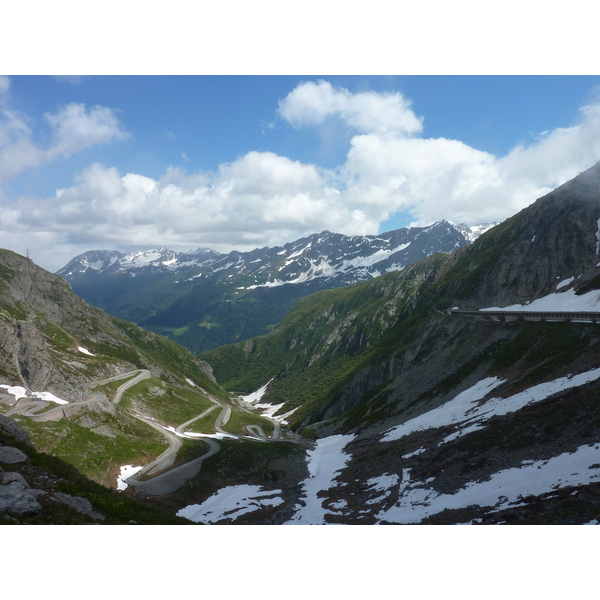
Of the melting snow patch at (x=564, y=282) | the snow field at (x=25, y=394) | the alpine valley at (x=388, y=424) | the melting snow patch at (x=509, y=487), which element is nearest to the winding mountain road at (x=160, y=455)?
the alpine valley at (x=388, y=424)

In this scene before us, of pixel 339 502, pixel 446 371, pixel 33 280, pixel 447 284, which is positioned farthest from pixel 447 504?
pixel 33 280

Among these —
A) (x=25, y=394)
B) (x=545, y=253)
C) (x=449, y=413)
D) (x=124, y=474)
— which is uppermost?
(x=545, y=253)

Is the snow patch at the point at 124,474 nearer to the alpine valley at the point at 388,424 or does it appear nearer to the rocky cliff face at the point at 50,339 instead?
the alpine valley at the point at 388,424

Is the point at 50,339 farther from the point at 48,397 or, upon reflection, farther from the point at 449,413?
the point at 449,413

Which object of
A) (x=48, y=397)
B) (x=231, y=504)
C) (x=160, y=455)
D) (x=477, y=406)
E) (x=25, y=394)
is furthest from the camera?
(x=48, y=397)

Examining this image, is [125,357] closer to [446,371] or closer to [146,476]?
[146,476]

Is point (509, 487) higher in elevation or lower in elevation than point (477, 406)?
higher

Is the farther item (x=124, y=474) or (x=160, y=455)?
(x=160, y=455)

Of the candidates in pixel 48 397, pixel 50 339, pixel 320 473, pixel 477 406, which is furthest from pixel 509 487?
pixel 50 339

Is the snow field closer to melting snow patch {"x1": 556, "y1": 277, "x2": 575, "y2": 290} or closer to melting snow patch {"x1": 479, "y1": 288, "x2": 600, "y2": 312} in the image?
melting snow patch {"x1": 479, "y1": 288, "x2": 600, "y2": 312}

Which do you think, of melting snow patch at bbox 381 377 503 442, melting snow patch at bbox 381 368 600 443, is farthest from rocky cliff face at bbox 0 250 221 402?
melting snow patch at bbox 381 368 600 443
